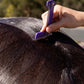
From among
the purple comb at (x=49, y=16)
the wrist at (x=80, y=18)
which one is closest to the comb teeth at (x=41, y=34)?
the purple comb at (x=49, y=16)

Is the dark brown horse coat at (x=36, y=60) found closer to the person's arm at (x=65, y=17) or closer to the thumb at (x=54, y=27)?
the thumb at (x=54, y=27)

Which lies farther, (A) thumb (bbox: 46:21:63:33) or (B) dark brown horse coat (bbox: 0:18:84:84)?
(A) thumb (bbox: 46:21:63:33)

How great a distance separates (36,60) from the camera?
69cm

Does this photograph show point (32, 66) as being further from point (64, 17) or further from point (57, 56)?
point (64, 17)

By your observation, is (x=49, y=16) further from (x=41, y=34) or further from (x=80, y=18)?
(x=80, y=18)

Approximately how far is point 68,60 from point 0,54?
0.26m

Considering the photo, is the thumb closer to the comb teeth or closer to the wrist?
the comb teeth

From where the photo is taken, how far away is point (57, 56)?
694 mm

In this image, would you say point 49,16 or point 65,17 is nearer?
point 49,16

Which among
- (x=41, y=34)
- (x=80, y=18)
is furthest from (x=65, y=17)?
(x=41, y=34)

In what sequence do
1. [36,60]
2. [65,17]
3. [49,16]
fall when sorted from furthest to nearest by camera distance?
[65,17]
[49,16]
[36,60]

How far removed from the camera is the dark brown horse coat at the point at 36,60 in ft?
2.15

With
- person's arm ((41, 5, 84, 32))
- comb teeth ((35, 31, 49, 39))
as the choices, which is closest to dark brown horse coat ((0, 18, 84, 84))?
comb teeth ((35, 31, 49, 39))

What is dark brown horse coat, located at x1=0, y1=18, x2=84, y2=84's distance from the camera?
654mm
